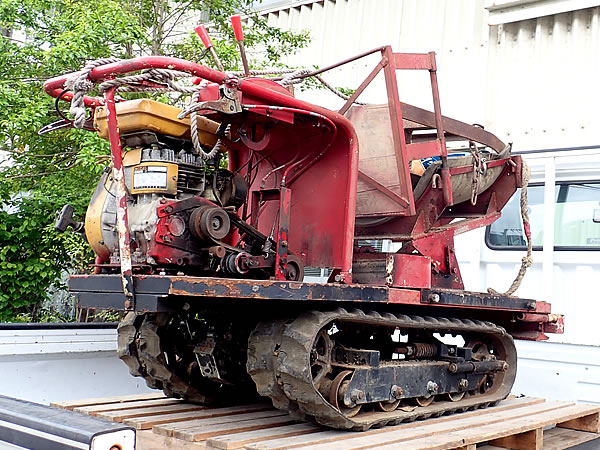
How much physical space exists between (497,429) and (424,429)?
19.7 inches

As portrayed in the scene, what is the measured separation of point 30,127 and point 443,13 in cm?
481

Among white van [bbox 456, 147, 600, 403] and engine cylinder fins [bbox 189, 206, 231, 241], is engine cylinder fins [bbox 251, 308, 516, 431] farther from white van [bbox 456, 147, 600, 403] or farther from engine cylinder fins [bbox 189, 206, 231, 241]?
white van [bbox 456, 147, 600, 403]

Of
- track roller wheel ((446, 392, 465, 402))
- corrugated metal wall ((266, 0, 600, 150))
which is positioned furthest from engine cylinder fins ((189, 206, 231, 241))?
corrugated metal wall ((266, 0, 600, 150))

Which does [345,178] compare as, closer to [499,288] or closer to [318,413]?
[318,413]

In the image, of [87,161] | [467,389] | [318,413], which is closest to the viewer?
[318,413]

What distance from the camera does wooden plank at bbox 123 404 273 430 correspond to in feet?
13.1

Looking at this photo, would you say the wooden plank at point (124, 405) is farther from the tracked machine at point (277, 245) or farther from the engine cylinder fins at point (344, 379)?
the engine cylinder fins at point (344, 379)

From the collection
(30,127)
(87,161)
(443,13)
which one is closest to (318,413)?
(87,161)

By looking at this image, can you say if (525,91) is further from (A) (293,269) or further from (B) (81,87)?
(B) (81,87)

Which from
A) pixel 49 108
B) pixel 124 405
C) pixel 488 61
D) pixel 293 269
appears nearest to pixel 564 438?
pixel 293 269

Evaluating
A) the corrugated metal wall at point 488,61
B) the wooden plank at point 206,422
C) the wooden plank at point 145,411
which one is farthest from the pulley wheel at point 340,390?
the corrugated metal wall at point 488,61

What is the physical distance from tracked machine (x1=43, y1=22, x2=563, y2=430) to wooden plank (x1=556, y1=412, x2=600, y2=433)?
754mm

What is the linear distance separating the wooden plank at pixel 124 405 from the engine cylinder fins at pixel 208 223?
1.36 meters

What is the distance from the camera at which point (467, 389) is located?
5.14 metres
